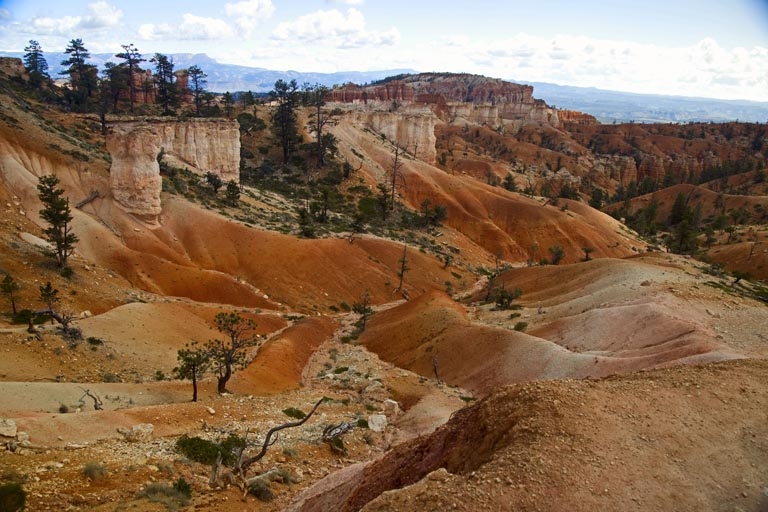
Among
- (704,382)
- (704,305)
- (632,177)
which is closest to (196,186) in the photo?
(704,305)

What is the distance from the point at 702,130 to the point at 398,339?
159 meters

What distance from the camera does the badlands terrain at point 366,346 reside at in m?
11.4

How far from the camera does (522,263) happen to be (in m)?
69.4

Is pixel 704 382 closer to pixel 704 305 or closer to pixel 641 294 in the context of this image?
pixel 704 305

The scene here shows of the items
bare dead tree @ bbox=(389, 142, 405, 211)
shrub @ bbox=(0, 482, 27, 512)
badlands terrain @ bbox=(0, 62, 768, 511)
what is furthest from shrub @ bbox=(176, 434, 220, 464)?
bare dead tree @ bbox=(389, 142, 405, 211)

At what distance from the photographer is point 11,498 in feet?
34.3

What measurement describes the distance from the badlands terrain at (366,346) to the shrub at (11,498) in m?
1.12

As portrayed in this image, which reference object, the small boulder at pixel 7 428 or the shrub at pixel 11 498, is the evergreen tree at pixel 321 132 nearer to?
the small boulder at pixel 7 428

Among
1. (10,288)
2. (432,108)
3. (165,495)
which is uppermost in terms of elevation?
(432,108)

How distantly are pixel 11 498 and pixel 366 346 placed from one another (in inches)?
1047

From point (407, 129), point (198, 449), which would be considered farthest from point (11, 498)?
point (407, 129)

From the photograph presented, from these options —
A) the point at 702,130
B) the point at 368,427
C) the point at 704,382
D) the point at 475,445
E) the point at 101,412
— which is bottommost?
the point at 368,427

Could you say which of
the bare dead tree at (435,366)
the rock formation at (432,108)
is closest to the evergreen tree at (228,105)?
the rock formation at (432,108)

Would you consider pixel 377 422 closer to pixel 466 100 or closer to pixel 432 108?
pixel 432 108
